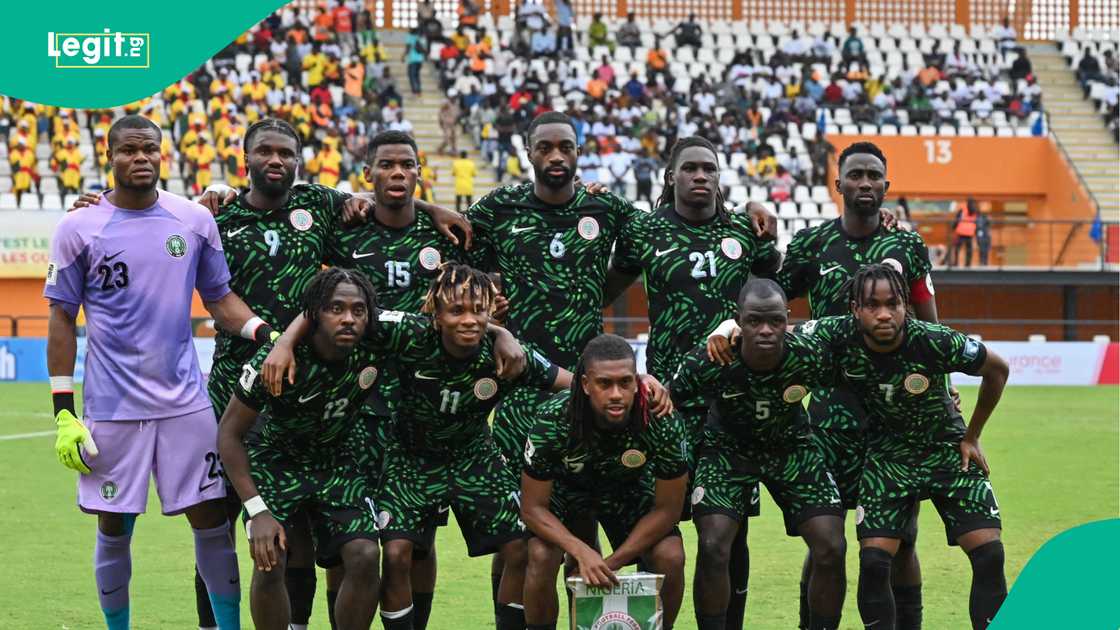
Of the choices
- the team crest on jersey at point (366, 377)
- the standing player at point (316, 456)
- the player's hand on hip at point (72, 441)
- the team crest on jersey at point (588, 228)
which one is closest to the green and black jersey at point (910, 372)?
the team crest on jersey at point (588, 228)

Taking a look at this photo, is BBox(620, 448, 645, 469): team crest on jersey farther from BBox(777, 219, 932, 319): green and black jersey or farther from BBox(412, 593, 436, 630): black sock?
BBox(777, 219, 932, 319): green and black jersey

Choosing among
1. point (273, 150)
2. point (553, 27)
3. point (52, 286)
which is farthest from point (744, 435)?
point (553, 27)

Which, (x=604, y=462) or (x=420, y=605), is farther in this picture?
(x=420, y=605)

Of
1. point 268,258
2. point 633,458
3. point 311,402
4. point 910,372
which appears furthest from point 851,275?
point 268,258

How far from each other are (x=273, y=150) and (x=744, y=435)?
8.07 feet

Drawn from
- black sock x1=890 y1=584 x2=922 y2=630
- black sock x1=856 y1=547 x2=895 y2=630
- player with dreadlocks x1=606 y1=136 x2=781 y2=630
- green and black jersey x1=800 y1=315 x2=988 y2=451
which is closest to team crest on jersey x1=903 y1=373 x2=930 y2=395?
green and black jersey x1=800 y1=315 x2=988 y2=451

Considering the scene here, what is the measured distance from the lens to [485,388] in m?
6.02

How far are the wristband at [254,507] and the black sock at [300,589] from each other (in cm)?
55

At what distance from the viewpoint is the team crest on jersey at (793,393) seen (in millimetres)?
6074

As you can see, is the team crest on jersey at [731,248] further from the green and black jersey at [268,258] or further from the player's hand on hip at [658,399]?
the green and black jersey at [268,258]

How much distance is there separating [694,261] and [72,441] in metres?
2.80

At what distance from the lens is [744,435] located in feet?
20.3

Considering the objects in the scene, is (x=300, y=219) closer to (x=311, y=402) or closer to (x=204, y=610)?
(x=311, y=402)

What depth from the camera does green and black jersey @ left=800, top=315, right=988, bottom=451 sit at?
6.02 m
